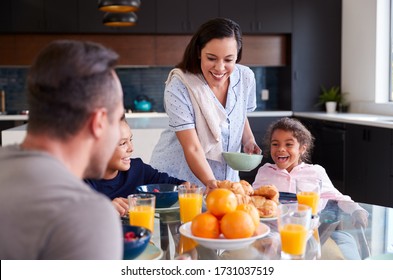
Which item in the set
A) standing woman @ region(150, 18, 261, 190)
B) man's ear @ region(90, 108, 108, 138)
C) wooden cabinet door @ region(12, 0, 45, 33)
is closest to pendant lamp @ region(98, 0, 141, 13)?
standing woman @ region(150, 18, 261, 190)

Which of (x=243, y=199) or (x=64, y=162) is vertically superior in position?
(x=64, y=162)

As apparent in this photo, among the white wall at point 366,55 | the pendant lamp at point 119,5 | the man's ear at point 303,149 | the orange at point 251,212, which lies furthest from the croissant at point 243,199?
the white wall at point 366,55

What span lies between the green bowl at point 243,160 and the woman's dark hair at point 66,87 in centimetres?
124

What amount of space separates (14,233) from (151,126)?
3.47 metres

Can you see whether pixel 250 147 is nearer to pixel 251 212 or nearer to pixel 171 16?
pixel 251 212

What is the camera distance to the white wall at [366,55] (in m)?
5.54

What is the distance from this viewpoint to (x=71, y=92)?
3.00 feet

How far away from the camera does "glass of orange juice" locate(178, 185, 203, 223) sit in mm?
1674

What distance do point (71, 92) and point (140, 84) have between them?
579 cm

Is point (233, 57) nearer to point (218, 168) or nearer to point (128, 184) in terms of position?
point (218, 168)

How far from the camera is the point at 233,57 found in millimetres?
2262

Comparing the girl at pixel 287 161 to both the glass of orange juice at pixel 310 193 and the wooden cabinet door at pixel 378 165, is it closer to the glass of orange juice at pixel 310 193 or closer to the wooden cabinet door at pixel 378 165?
the glass of orange juice at pixel 310 193

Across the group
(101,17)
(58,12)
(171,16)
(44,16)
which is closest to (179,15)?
(171,16)
